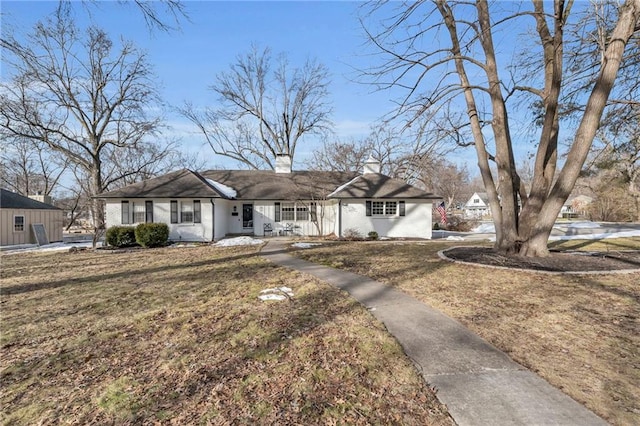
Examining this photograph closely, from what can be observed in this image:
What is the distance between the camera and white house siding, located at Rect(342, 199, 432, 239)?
18719 millimetres

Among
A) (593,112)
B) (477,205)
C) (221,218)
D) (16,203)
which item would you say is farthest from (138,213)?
(477,205)

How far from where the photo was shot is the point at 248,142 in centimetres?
3192

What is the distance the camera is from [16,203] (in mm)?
18656

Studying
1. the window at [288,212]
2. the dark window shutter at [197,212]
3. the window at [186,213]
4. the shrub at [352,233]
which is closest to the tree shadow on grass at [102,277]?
the dark window shutter at [197,212]

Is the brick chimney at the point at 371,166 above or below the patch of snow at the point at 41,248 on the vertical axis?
above

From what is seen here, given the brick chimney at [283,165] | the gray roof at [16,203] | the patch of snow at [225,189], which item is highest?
the brick chimney at [283,165]

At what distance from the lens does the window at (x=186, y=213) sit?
1747 cm

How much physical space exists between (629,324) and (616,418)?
284 centimetres

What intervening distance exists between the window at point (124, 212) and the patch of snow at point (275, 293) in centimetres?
1434

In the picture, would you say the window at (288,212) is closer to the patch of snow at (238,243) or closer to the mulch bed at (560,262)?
the patch of snow at (238,243)

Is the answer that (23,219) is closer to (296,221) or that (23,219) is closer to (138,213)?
(138,213)

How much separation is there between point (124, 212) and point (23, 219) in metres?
7.12

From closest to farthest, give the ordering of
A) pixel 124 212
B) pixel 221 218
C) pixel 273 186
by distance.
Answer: pixel 124 212 < pixel 221 218 < pixel 273 186

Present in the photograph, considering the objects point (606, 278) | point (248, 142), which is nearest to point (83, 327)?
point (606, 278)
